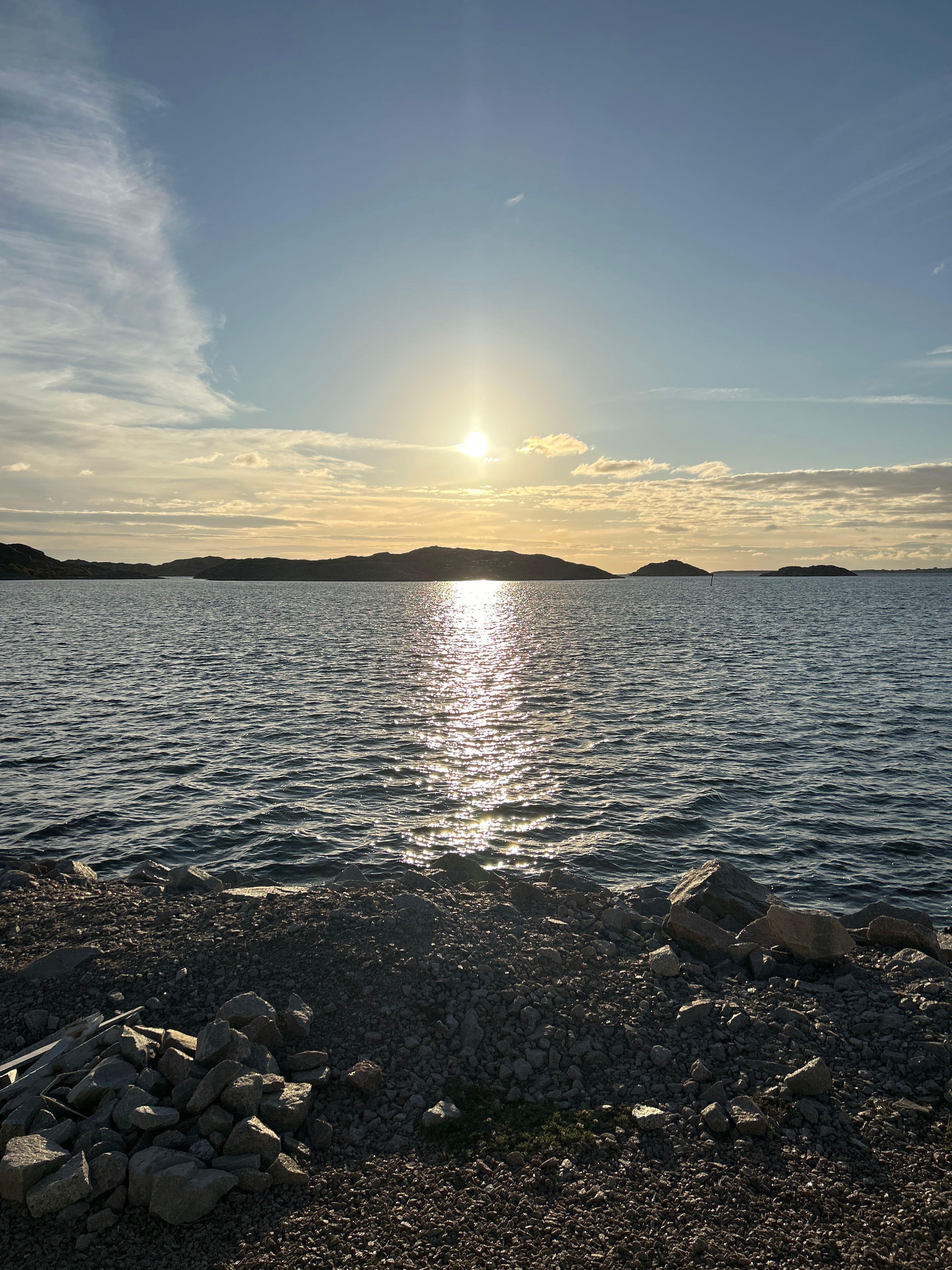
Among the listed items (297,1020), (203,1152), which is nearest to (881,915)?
(297,1020)

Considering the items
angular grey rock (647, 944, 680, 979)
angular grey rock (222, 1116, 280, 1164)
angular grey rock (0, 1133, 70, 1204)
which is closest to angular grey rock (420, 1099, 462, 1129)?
angular grey rock (222, 1116, 280, 1164)

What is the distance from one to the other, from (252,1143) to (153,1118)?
1215 millimetres

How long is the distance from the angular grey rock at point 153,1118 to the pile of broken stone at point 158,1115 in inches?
0.5

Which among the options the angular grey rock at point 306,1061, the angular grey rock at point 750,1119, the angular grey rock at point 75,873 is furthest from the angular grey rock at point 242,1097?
the angular grey rock at point 75,873

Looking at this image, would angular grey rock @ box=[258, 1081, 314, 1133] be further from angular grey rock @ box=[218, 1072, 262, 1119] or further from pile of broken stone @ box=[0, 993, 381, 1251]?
angular grey rock @ box=[218, 1072, 262, 1119]

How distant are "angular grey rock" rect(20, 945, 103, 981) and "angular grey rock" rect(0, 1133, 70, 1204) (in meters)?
4.01

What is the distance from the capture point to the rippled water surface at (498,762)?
22406 millimetres

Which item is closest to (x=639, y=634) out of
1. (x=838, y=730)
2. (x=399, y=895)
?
(x=838, y=730)

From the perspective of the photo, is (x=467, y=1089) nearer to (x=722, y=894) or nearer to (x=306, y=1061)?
(x=306, y=1061)

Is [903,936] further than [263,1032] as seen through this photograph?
Yes

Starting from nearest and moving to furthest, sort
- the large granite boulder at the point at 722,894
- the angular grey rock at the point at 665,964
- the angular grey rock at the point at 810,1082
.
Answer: the angular grey rock at the point at 810,1082 → the angular grey rock at the point at 665,964 → the large granite boulder at the point at 722,894

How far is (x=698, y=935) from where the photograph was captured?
13930 mm

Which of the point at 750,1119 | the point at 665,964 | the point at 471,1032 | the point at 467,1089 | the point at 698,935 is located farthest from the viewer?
the point at 698,935

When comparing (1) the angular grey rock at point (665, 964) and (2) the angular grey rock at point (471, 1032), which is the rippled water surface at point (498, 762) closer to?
(1) the angular grey rock at point (665, 964)
